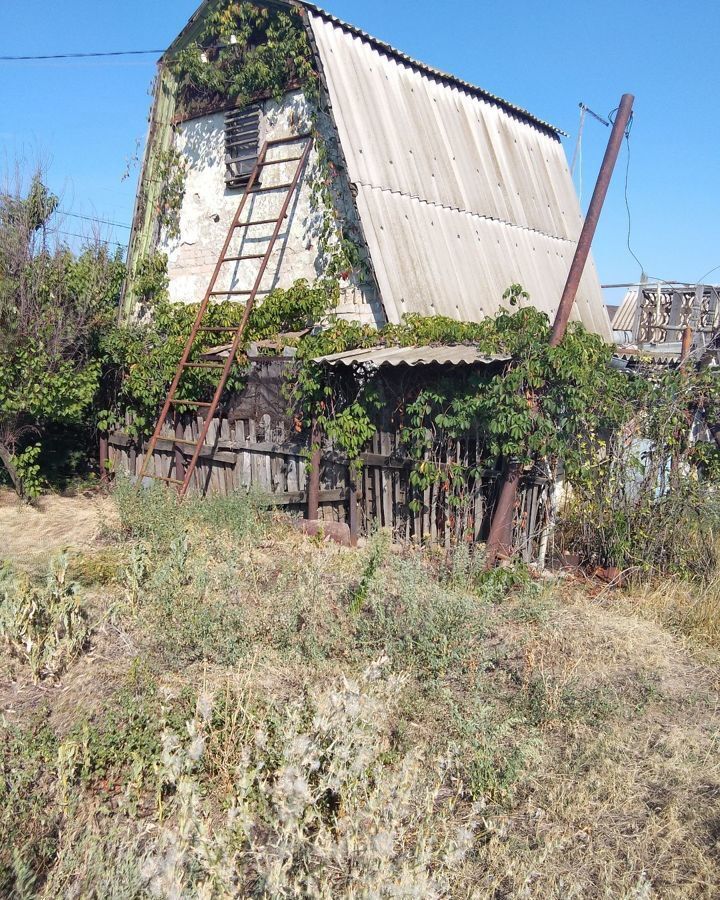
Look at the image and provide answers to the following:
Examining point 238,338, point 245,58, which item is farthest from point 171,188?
point 238,338

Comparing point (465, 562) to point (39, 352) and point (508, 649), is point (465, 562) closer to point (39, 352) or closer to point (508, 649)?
point (508, 649)

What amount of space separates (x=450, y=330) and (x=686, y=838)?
246 inches

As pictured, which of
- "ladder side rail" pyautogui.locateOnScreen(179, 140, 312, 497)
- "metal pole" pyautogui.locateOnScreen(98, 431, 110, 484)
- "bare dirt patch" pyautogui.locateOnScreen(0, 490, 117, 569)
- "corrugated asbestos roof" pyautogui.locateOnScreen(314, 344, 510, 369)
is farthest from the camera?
"metal pole" pyautogui.locateOnScreen(98, 431, 110, 484)

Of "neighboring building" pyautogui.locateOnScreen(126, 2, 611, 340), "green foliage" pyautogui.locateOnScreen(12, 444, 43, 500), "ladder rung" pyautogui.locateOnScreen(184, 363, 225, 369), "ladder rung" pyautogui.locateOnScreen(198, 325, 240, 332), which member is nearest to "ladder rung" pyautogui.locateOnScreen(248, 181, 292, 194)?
"neighboring building" pyautogui.locateOnScreen(126, 2, 611, 340)

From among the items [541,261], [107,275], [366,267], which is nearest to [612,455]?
[366,267]

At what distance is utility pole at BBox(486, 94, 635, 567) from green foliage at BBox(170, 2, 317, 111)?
423 cm

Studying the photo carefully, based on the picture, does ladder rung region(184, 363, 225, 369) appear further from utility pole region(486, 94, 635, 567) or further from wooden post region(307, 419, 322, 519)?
utility pole region(486, 94, 635, 567)

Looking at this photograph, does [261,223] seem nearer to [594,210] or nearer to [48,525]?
[594,210]

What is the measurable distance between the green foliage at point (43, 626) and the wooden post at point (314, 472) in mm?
3533

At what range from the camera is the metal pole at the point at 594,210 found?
276 inches

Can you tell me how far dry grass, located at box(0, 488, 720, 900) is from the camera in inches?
116

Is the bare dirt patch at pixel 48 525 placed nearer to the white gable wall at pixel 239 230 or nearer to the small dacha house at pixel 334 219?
the small dacha house at pixel 334 219

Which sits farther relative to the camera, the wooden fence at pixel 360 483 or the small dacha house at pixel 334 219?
the small dacha house at pixel 334 219

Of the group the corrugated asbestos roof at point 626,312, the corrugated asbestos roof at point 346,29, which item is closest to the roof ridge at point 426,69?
the corrugated asbestos roof at point 346,29
